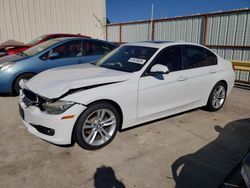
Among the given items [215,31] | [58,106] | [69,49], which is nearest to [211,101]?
[58,106]

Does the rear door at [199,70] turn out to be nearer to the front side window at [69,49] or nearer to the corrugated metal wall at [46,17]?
the front side window at [69,49]

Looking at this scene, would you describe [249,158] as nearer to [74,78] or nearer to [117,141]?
[117,141]

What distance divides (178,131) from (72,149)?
1.84 meters

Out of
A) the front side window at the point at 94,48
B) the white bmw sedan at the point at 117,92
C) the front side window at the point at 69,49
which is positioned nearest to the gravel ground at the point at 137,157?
the white bmw sedan at the point at 117,92

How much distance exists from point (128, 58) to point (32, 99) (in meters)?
1.73

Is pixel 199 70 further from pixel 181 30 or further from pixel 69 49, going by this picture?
pixel 181 30

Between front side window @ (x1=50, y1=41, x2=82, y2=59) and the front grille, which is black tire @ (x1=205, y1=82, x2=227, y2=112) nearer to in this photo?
the front grille

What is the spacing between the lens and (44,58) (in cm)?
→ 581

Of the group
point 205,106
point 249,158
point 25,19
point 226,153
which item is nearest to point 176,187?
point 249,158

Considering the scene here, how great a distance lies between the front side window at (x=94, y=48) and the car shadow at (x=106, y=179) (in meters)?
4.31

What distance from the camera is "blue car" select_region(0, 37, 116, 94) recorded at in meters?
5.41

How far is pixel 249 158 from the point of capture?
1.88m

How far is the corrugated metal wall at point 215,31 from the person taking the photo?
7918mm

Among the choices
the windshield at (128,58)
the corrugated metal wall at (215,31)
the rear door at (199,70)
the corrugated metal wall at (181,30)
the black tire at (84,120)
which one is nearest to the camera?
the black tire at (84,120)
